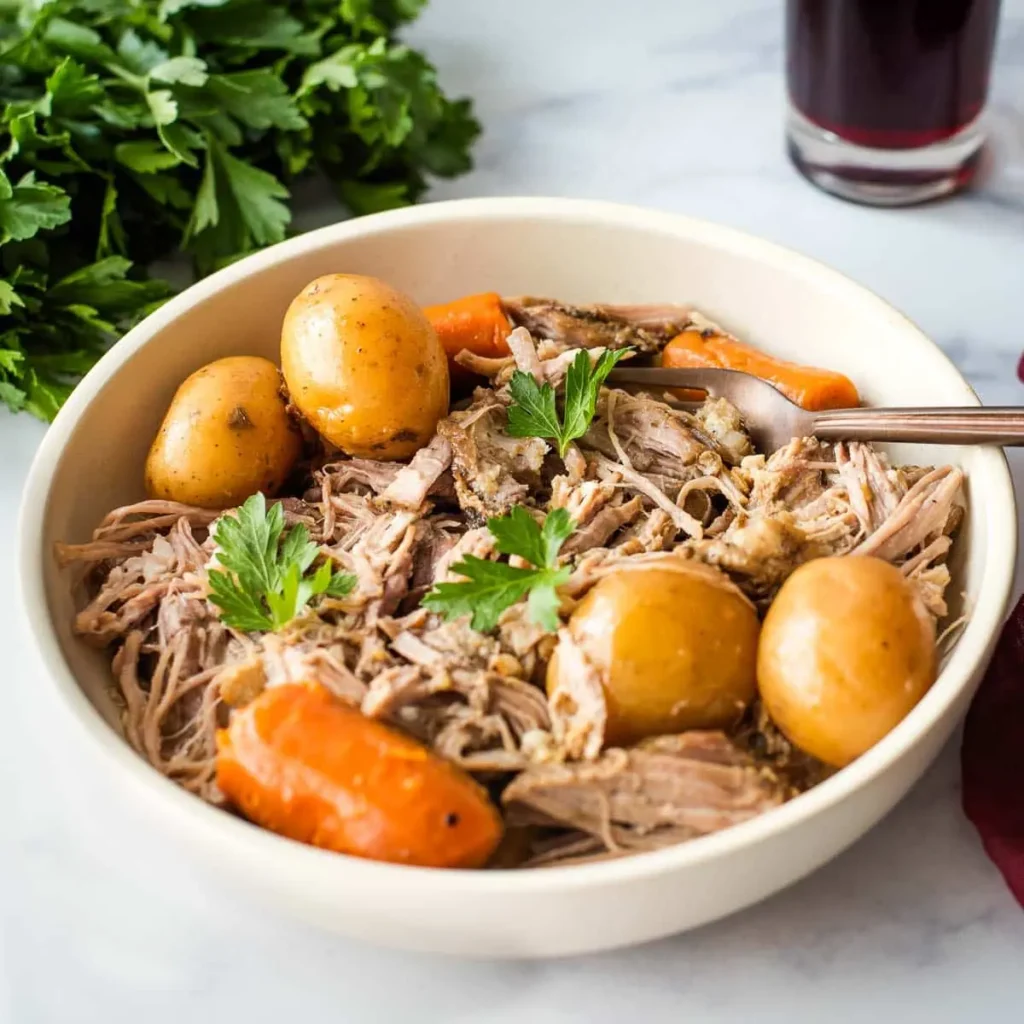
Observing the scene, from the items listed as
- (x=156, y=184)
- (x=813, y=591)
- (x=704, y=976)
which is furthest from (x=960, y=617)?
(x=156, y=184)

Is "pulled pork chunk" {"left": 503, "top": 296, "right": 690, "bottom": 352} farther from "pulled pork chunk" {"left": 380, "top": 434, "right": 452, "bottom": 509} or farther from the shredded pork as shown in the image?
"pulled pork chunk" {"left": 380, "top": 434, "right": 452, "bottom": 509}

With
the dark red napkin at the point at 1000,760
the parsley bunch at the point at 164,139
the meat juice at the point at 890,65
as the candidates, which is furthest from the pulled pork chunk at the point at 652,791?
the meat juice at the point at 890,65

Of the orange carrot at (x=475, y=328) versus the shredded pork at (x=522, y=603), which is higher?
the orange carrot at (x=475, y=328)

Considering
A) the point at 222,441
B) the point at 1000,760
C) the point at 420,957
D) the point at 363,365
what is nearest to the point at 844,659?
the point at 1000,760

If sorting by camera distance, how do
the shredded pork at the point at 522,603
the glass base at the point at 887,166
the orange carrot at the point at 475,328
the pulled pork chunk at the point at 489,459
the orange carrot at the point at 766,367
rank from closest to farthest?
the shredded pork at the point at 522,603 → the pulled pork chunk at the point at 489,459 → the orange carrot at the point at 766,367 → the orange carrot at the point at 475,328 → the glass base at the point at 887,166

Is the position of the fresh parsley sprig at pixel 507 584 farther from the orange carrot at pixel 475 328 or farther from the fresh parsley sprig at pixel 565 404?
the orange carrot at pixel 475 328

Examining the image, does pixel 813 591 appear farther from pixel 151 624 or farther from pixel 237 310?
pixel 237 310
